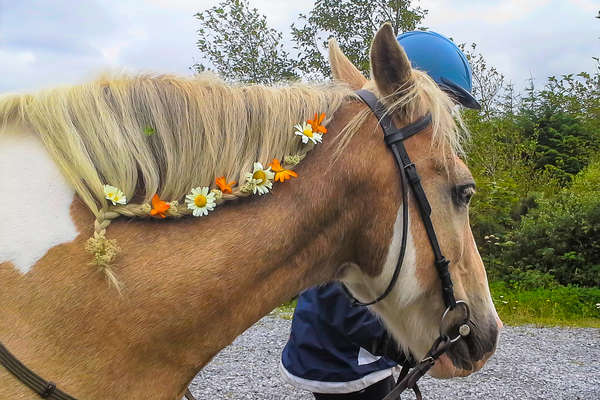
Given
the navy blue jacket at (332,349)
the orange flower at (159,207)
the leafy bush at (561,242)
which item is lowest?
the leafy bush at (561,242)

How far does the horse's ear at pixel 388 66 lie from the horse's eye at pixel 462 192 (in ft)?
1.30

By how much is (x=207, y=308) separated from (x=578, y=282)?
9989 mm

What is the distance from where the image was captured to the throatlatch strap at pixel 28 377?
1.14 metres

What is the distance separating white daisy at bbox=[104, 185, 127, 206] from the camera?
4.11 feet

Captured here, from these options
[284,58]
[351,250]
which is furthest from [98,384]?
[284,58]

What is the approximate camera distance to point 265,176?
A: 1.40 meters

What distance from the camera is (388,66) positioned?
161 centimetres

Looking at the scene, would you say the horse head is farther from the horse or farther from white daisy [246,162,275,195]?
white daisy [246,162,275,195]

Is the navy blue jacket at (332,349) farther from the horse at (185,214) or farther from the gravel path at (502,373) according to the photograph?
the gravel path at (502,373)

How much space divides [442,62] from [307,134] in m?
1.16

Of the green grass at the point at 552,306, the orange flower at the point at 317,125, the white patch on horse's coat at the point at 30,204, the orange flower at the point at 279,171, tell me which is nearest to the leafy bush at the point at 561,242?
the green grass at the point at 552,306

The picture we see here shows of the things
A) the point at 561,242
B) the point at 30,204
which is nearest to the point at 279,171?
the point at 30,204

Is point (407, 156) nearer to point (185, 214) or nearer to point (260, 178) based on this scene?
point (260, 178)

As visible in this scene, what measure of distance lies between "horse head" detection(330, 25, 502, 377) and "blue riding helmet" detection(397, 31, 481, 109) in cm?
54
